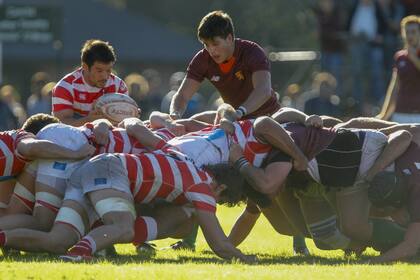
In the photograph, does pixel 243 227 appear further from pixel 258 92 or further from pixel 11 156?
pixel 11 156

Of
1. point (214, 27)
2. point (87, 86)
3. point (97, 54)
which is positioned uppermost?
point (214, 27)

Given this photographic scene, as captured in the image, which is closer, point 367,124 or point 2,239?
point 2,239

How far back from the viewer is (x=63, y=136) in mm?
9914

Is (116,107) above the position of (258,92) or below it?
below

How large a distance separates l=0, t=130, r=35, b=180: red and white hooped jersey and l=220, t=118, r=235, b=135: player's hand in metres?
1.53

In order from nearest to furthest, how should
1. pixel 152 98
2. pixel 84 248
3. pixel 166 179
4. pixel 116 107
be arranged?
pixel 84 248 < pixel 166 179 < pixel 116 107 < pixel 152 98

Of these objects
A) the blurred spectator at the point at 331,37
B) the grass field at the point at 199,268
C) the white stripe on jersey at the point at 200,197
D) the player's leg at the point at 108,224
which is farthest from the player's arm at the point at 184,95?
the blurred spectator at the point at 331,37

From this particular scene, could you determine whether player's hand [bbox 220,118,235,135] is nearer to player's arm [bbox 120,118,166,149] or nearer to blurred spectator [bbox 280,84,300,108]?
player's arm [bbox 120,118,166,149]

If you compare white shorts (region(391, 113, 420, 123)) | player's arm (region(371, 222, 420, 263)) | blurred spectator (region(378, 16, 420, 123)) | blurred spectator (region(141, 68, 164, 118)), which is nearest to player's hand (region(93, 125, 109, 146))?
player's arm (region(371, 222, 420, 263))

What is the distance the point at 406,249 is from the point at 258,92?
2.32m

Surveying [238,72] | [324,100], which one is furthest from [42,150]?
[324,100]

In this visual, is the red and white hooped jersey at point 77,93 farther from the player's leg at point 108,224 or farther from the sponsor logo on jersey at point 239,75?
the player's leg at point 108,224

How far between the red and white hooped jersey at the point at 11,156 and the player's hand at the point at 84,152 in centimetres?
41

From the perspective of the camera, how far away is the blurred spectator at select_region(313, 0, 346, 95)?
20281 millimetres
